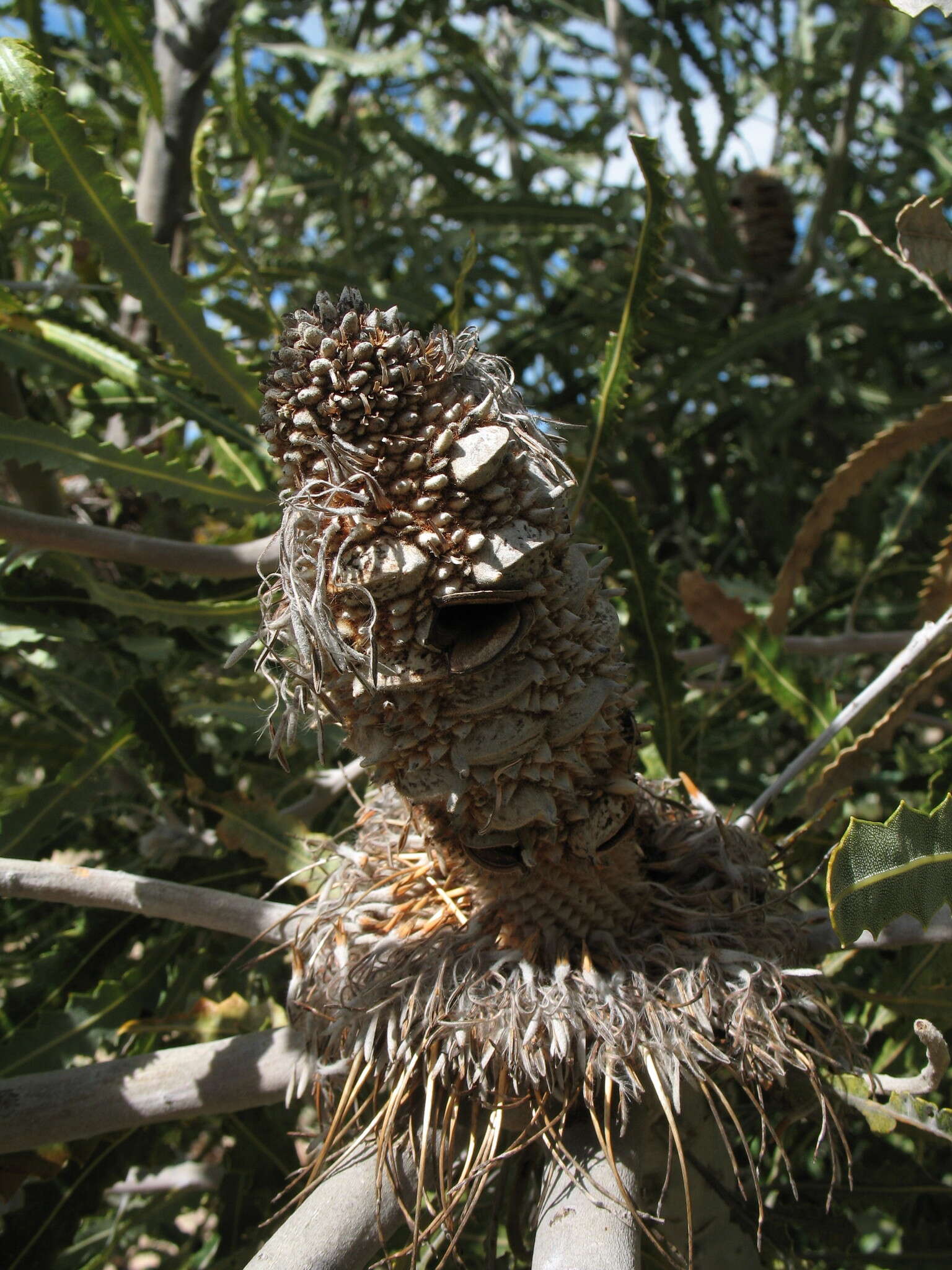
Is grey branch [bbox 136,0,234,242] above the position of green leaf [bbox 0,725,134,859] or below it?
above

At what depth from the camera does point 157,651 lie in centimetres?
174

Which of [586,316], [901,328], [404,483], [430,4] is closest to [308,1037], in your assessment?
[404,483]

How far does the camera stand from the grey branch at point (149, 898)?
3.68 feet

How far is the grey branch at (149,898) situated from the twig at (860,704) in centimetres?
63

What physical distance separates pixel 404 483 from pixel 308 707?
262 mm

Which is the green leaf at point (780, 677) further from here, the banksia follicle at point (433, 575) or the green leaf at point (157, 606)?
the green leaf at point (157, 606)

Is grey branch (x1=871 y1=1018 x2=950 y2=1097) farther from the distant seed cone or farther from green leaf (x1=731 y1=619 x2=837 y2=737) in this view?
green leaf (x1=731 y1=619 x2=837 y2=737)

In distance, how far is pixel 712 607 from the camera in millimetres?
1623

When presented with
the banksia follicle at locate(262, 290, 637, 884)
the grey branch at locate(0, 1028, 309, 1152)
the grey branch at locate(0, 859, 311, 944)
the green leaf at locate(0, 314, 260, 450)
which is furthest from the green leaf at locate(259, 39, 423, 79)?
the grey branch at locate(0, 1028, 309, 1152)

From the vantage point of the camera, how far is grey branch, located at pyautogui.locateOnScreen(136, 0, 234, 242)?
2.22 metres

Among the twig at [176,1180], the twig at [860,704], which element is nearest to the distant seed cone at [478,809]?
the twig at [860,704]

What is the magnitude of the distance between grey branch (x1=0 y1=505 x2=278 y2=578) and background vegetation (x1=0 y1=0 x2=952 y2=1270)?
58 mm

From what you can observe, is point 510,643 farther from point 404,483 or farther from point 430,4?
point 430,4

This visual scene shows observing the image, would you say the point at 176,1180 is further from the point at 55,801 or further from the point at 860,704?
the point at 860,704
